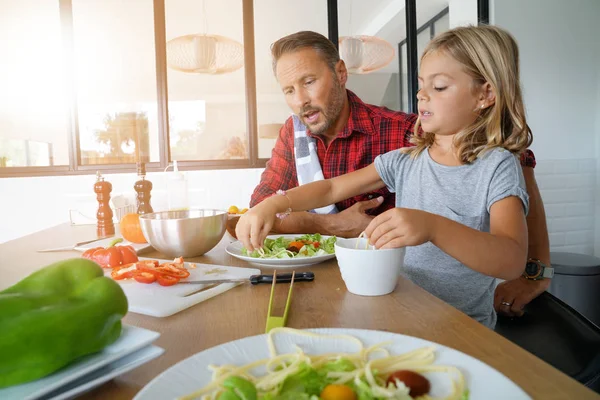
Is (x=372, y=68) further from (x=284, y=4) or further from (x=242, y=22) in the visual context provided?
(x=242, y=22)

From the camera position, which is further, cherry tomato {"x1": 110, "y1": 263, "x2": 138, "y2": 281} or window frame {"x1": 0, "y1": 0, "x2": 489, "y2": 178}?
window frame {"x1": 0, "y1": 0, "x2": 489, "y2": 178}

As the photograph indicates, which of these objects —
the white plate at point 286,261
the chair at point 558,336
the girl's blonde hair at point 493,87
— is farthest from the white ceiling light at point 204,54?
the chair at point 558,336

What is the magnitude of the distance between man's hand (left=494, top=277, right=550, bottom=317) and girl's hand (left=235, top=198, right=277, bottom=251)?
2.49 ft

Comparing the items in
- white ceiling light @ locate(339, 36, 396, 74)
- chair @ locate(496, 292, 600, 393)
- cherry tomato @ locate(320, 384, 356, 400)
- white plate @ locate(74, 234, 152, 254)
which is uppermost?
white ceiling light @ locate(339, 36, 396, 74)

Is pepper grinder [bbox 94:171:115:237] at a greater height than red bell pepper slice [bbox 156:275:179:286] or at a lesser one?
greater

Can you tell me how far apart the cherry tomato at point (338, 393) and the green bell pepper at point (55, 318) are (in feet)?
0.84

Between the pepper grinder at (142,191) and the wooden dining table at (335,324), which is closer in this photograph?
the wooden dining table at (335,324)

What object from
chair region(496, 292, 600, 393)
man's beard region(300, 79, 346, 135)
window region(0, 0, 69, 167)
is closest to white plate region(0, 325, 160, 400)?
chair region(496, 292, 600, 393)

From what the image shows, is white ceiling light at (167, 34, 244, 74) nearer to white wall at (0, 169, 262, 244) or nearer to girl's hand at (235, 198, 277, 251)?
white wall at (0, 169, 262, 244)

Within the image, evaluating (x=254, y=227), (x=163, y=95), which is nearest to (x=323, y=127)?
(x=254, y=227)

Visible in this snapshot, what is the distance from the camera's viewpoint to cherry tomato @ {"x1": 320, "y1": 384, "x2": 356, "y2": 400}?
0.41 meters

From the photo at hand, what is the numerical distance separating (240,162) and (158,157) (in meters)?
0.80

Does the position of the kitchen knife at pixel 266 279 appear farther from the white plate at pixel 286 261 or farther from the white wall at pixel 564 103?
the white wall at pixel 564 103

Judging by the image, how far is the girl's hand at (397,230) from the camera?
831 mm
